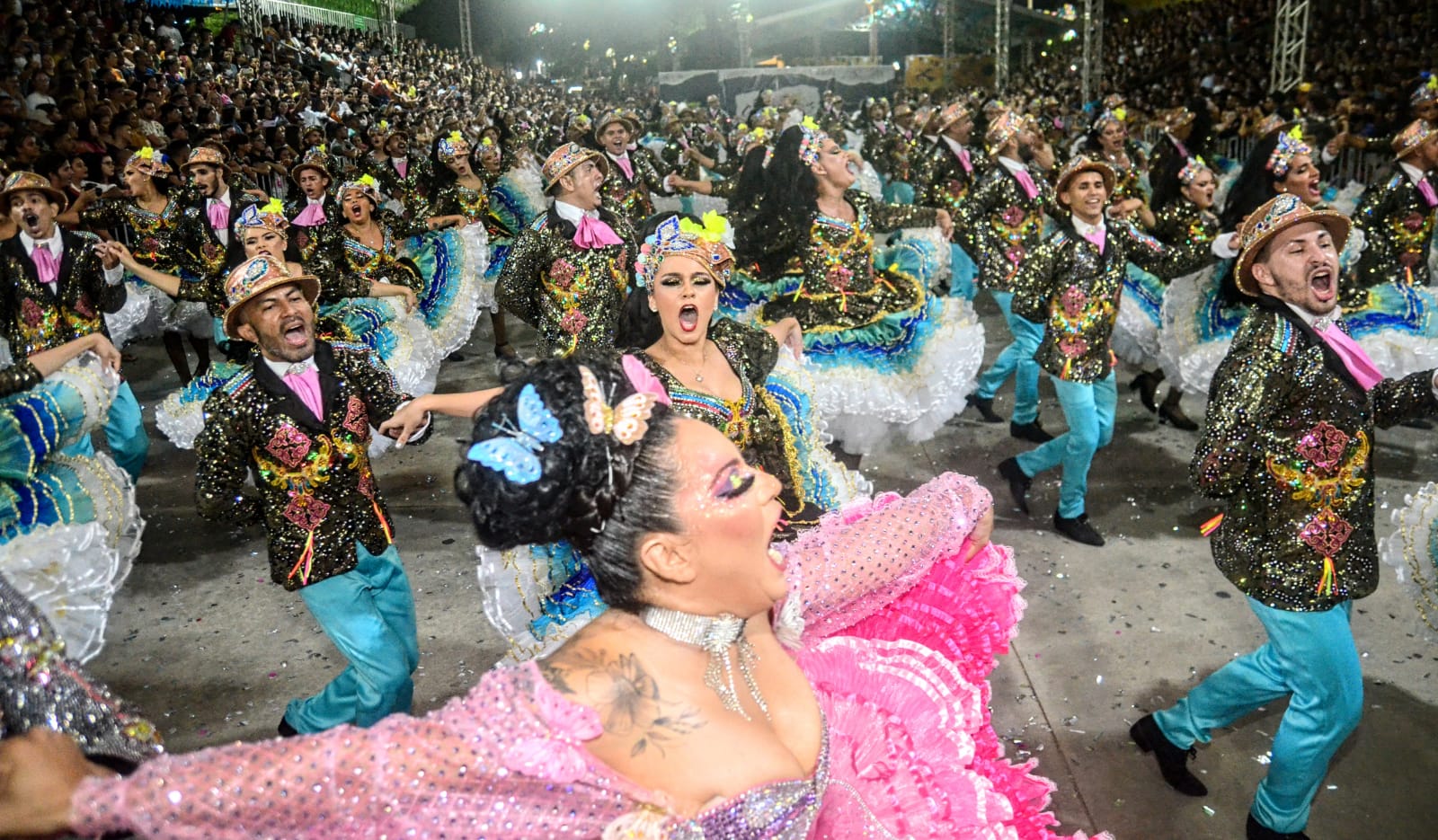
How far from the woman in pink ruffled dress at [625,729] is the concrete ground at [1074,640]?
1.68 metres

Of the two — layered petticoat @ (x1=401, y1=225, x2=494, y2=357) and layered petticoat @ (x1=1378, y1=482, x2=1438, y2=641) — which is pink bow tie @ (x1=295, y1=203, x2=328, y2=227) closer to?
layered petticoat @ (x1=401, y1=225, x2=494, y2=357)

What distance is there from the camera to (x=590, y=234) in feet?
19.5

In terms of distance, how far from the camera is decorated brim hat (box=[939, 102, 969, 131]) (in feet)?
29.9

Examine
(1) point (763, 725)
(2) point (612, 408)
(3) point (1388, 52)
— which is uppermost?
(3) point (1388, 52)

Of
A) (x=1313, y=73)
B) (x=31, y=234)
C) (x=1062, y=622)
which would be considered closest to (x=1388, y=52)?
(x=1313, y=73)

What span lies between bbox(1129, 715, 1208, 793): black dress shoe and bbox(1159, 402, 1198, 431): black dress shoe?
3763 millimetres

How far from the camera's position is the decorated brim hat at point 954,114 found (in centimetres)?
910

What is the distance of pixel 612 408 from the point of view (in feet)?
5.85

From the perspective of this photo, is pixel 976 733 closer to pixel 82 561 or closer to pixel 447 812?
pixel 447 812

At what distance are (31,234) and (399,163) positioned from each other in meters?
5.63

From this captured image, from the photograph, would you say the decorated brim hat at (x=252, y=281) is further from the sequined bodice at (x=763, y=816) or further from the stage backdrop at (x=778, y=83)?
the stage backdrop at (x=778, y=83)

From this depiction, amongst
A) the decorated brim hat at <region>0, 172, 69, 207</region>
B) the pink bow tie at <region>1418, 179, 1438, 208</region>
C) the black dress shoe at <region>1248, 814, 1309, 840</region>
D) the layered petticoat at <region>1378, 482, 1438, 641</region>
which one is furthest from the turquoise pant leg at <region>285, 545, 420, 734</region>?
the pink bow tie at <region>1418, 179, 1438, 208</region>

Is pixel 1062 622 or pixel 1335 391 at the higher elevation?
pixel 1335 391

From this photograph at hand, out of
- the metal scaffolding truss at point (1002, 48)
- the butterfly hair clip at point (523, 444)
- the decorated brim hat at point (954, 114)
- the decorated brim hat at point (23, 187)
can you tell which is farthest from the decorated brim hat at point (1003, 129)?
the metal scaffolding truss at point (1002, 48)
